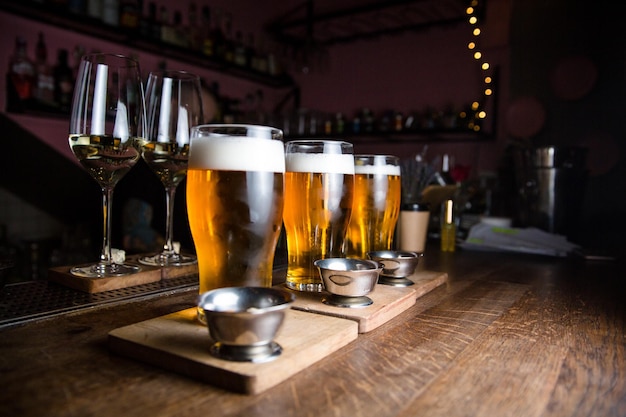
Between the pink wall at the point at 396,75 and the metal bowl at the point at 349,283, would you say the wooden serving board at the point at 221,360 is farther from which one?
the pink wall at the point at 396,75

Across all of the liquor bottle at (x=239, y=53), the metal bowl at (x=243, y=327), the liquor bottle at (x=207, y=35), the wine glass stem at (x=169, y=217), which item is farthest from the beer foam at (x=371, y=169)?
the liquor bottle at (x=239, y=53)

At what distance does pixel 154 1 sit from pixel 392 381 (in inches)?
153

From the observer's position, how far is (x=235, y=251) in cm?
65

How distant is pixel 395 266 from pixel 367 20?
389 centimetres

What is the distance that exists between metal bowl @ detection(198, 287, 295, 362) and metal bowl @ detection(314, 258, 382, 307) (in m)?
0.18

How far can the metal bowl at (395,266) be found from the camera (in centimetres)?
92

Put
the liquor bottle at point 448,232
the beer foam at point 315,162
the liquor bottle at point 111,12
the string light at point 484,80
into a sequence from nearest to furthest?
1. the beer foam at point 315,162
2. the liquor bottle at point 448,232
3. the liquor bottle at point 111,12
4. the string light at point 484,80

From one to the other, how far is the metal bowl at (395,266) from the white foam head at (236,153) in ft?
1.17

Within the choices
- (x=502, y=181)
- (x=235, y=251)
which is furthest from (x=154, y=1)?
(x=235, y=251)

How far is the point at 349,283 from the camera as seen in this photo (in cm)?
72

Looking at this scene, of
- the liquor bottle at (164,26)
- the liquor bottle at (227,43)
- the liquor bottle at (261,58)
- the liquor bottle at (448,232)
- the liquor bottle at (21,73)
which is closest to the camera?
the liquor bottle at (448,232)

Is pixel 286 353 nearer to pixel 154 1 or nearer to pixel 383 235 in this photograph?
pixel 383 235

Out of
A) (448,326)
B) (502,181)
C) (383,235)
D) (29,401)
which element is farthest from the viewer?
(502,181)

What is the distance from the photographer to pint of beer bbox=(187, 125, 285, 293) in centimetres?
63
